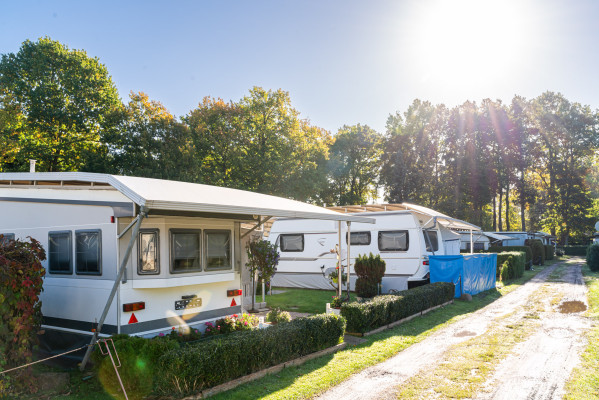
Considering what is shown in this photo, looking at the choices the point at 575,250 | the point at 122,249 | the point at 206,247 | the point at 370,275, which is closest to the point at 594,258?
the point at 370,275

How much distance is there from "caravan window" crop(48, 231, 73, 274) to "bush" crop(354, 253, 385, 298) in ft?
28.8

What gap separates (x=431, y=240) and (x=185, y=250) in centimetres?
1034

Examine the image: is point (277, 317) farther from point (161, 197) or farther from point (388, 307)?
point (161, 197)

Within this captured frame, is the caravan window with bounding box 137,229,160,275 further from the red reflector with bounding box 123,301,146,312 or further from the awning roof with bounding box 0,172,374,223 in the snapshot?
the awning roof with bounding box 0,172,374,223

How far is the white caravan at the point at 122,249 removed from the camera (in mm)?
6363

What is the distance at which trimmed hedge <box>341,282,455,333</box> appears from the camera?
28.2 feet

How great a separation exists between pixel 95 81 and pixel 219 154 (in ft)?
28.2

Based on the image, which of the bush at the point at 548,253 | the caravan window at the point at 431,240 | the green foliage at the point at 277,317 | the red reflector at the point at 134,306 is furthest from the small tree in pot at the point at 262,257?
the bush at the point at 548,253

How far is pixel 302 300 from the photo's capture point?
45.0ft

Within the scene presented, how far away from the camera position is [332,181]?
131ft

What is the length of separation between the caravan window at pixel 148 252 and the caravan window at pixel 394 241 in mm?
9426

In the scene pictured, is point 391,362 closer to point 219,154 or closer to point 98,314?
point 98,314

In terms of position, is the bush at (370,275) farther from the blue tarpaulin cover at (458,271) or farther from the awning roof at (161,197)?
the awning roof at (161,197)

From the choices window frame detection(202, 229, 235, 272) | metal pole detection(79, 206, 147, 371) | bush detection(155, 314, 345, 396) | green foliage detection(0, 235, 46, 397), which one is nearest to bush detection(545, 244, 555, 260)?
bush detection(155, 314, 345, 396)
